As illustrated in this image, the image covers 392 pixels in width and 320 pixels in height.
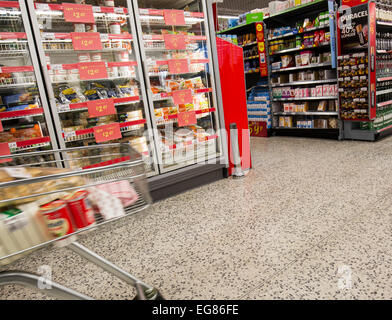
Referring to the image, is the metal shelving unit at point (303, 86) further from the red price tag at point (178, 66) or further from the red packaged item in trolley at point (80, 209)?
the red packaged item in trolley at point (80, 209)

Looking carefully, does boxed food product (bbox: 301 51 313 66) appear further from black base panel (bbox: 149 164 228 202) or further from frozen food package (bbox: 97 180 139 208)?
frozen food package (bbox: 97 180 139 208)

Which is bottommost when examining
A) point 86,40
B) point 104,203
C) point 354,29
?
point 104,203

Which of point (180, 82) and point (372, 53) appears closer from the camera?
point (180, 82)

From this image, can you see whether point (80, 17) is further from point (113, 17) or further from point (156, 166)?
point (156, 166)

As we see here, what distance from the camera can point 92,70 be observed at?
2830 millimetres

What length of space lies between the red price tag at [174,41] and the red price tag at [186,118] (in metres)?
0.76

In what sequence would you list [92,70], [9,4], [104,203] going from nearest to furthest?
[104,203] < [9,4] < [92,70]

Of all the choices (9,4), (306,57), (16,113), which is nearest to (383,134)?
(306,57)

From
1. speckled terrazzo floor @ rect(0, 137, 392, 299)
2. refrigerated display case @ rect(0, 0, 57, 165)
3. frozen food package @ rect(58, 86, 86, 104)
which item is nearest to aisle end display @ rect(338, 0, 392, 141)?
speckled terrazzo floor @ rect(0, 137, 392, 299)

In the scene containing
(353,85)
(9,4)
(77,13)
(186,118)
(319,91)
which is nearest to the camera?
(9,4)

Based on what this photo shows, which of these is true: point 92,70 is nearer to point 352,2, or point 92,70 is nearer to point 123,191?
point 123,191

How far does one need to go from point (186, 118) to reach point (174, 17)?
1150 mm

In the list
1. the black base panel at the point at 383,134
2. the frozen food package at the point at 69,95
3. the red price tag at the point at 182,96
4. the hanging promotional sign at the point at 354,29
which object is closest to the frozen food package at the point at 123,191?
the frozen food package at the point at 69,95
